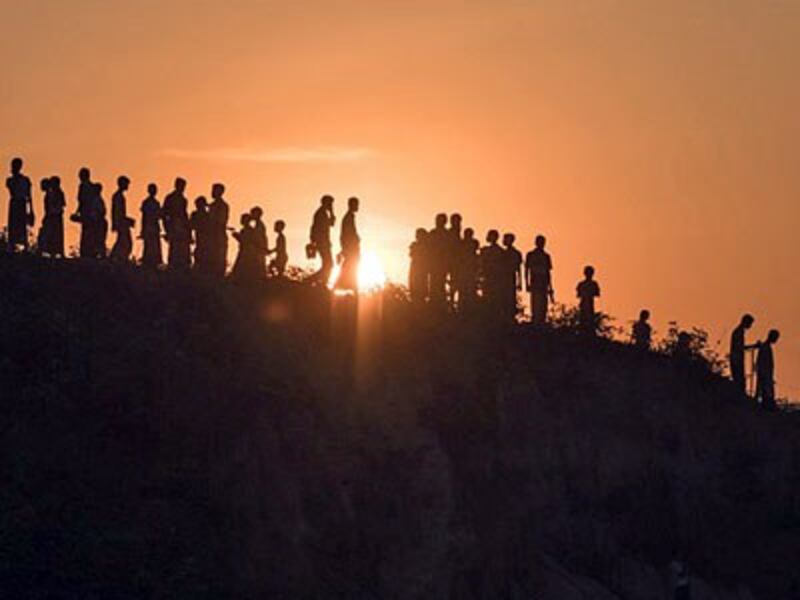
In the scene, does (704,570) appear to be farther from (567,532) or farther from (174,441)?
(174,441)

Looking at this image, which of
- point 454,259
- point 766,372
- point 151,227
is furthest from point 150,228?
point 766,372

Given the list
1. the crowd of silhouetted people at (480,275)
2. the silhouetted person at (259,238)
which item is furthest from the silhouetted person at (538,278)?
the silhouetted person at (259,238)

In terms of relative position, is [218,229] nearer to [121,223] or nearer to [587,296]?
[121,223]

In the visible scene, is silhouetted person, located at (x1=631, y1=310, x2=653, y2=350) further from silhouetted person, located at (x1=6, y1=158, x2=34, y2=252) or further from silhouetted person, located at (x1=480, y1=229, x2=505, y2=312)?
silhouetted person, located at (x1=6, y1=158, x2=34, y2=252)

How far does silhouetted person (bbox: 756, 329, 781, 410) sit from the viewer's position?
145 feet

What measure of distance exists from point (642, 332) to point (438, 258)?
16.9 feet

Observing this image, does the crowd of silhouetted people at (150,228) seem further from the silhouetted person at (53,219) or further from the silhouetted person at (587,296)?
the silhouetted person at (587,296)

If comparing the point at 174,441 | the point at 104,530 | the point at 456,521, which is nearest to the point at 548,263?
the point at 456,521

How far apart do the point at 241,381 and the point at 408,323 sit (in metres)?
5.24

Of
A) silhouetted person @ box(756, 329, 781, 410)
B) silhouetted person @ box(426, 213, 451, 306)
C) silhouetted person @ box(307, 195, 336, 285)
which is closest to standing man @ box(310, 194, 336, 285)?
silhouetted person @ box(307, 195, 336, 285)

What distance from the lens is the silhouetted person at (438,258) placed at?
137 ft

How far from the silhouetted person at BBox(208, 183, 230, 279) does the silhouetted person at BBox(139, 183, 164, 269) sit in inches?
36.2

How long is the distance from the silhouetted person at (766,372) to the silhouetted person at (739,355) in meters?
0.24

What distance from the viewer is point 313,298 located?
38.8 meters
